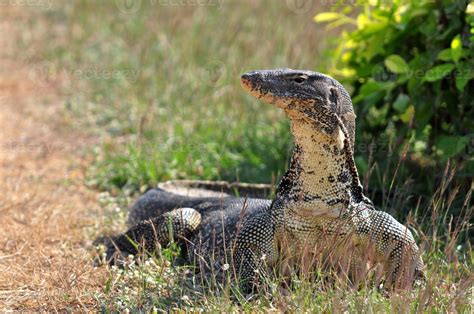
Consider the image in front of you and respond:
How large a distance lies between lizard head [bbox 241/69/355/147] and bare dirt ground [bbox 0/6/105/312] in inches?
70.6

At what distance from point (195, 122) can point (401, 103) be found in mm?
3231

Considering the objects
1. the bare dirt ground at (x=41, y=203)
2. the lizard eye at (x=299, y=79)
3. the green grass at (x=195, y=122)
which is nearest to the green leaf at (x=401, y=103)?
the green grass at (x=195, y=122)

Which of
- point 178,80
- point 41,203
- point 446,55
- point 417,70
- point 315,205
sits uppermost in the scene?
point 446,55

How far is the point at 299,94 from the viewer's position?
16.6 ft

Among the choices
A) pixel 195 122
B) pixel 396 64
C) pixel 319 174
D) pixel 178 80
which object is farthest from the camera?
pixel 178 80

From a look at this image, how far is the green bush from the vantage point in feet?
23.4

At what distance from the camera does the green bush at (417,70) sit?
7.14 meters

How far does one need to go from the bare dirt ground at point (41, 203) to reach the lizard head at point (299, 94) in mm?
1793

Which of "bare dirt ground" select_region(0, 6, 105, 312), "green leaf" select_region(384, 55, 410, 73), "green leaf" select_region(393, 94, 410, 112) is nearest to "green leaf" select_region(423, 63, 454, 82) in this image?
"green leaf" select_region(384, 55, 410, 73)

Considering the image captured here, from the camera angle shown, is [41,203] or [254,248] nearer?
[254,248]

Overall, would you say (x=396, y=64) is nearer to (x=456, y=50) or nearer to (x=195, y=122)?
(x=456, y=50)

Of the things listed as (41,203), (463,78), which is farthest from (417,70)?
(41,203)

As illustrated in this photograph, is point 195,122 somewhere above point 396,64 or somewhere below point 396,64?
below

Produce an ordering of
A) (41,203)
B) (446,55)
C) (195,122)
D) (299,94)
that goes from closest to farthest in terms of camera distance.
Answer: (299,94) → (446,55) → (41,203) → (195,122)
